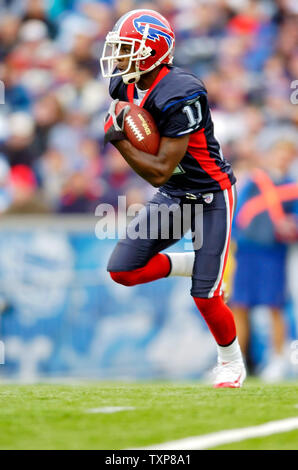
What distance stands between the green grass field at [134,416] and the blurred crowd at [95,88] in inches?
146

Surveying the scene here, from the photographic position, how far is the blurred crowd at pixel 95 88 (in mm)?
7977

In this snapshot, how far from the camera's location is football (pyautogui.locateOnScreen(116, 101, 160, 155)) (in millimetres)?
4094

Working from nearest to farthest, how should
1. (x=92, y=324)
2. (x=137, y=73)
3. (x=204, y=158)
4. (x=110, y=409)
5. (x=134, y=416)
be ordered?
1. (x=134, y=416)
2. (x=110, y=409)
3. (x=137, y=73)
4. (x=204, y=158)
5. (x=92, y=324)

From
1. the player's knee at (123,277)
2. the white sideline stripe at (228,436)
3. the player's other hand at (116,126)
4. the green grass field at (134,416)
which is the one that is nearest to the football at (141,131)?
the player's other hand at (116,126)

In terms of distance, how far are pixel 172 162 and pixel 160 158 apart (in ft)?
0.19

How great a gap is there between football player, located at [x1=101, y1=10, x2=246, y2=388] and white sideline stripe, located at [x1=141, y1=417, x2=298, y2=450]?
3.86ft

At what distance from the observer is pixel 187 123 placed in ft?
13.4

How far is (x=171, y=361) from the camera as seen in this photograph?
7.23 meters

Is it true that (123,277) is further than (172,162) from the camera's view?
Yes

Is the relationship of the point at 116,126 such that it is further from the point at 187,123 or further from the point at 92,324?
the point at 92,324

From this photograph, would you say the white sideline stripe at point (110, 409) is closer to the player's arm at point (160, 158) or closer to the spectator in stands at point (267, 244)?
the player's arm at point (160, 158)

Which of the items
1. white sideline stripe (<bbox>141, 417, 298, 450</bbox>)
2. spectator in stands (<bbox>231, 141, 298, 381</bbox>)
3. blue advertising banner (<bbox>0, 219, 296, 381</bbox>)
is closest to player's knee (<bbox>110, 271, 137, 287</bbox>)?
white sideline stripe (<bbox>141, 417, 298, 450</bbox>)

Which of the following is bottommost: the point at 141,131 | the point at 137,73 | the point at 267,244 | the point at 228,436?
the point at 228,436

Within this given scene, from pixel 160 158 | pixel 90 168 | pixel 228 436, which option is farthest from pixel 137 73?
pixel 90 168
